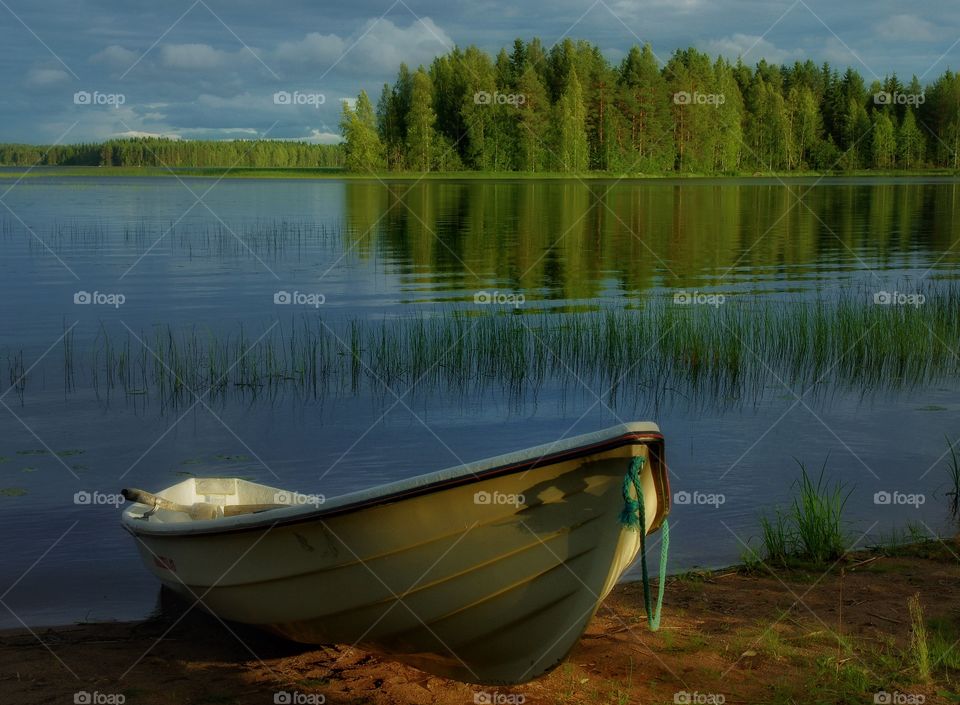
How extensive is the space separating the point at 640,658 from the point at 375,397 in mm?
7272

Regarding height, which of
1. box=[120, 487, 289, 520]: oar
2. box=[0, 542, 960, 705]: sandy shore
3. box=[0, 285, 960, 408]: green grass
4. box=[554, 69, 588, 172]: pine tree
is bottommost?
box=[0, 542, 960, 705]: sandy shore

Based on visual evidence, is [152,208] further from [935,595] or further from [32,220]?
[935,595]

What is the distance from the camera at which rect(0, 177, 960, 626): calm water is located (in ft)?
26.8

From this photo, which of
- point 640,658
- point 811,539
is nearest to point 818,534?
point 811,539

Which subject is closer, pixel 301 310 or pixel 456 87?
pixel 301 310

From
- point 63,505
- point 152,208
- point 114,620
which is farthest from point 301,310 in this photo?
point 152,208

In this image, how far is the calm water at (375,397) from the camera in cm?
816

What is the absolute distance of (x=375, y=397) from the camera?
12.1m

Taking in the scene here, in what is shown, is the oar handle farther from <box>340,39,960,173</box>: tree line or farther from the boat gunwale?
<box>340,39,960,173</box>: tree line

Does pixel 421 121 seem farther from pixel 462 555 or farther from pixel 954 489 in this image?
pixel 462 555

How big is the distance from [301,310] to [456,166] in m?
80.2

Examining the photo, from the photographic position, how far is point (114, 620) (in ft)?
21.0

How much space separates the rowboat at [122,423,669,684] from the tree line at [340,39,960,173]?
7783cm

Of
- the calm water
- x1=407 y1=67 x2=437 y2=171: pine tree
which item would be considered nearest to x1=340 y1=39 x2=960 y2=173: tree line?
x1=407 y1=67 x2=437 y2=171: pine tree
